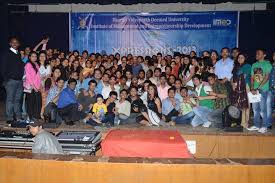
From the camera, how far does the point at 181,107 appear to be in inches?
323

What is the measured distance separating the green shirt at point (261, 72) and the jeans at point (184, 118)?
1.42 m

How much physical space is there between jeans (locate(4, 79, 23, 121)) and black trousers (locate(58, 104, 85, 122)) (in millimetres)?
941

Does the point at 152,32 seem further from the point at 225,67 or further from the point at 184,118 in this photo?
the point at 184,118

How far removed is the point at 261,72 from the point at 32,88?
15.9 feet

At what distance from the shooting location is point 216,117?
7957 millimetres

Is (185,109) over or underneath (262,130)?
over

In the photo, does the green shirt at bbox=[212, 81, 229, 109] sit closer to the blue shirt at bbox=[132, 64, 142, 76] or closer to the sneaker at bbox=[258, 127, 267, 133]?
the sneaker at bbox=[258, 127, 267, 133]

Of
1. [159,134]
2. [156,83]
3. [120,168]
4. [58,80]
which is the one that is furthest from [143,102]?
[120,168]

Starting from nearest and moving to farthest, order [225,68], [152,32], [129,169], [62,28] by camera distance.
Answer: [129,169] → [225,68] → [152,32] → [62,28]

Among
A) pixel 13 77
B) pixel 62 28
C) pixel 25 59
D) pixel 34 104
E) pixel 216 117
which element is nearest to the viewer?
pixel 216 117

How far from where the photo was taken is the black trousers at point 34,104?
27.4 ft

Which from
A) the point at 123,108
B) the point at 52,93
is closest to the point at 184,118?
the point at 123,108

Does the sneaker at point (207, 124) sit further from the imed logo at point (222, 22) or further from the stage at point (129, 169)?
the imed logo at point (222, 22)

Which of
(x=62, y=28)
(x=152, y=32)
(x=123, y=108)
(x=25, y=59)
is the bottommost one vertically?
(x=123, y=108)
